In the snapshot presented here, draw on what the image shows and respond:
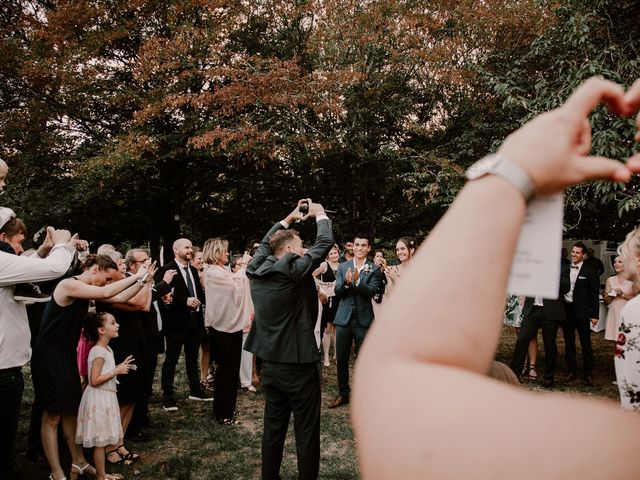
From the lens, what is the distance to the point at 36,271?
9.20 feet

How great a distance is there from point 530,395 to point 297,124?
12.3 metres

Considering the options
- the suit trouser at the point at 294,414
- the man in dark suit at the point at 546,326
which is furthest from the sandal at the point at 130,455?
the man in dark suit at the point at 546,326

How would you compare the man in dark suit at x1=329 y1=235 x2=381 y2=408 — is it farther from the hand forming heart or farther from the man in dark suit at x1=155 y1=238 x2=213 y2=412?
the hand forming heart

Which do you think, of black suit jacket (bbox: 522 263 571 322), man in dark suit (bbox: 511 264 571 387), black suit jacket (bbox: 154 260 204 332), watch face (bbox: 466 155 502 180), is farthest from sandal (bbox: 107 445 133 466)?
black suit jacket (bbox: 522 263 571 322)

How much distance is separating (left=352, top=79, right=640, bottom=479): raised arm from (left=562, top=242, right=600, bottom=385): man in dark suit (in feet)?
27.1

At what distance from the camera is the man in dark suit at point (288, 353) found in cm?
380

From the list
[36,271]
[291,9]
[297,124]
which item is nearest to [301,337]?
[36,271]

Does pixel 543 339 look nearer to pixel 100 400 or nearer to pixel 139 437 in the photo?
pixel 139 437

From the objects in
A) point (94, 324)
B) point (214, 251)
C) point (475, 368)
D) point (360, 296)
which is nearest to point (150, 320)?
point (214, 251)

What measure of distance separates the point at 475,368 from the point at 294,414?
11.7 feet

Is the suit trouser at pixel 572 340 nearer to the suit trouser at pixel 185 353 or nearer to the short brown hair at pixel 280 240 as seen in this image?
the short brown hair at pixel 280 240

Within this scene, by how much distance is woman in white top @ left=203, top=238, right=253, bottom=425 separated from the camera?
575cm

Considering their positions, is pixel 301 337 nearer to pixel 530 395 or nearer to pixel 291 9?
pixel 530 395

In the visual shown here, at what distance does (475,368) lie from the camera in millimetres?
528
